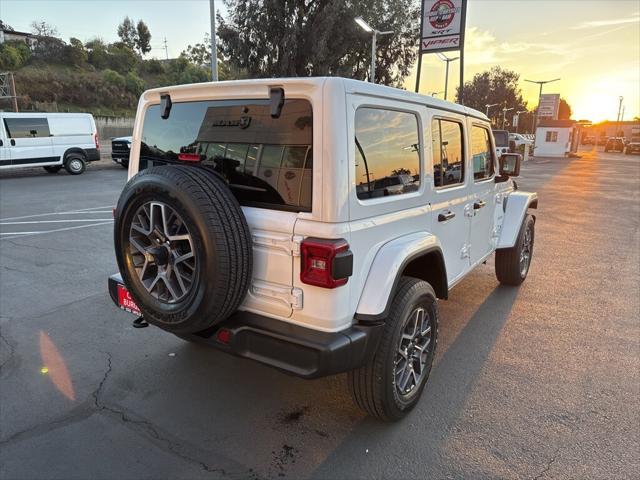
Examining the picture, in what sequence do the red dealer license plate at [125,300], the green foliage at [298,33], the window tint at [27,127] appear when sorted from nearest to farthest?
the red dealer license plate at [125,300] < the window tint at [27,127] < the green foliage at [298,33]

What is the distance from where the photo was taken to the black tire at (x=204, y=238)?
88.4 inches

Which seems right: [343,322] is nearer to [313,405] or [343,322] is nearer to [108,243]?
[313,405]

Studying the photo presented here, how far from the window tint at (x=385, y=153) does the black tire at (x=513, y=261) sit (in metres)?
2.66

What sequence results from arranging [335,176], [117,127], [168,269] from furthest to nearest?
[117,127] < [168,269] < [335,176]

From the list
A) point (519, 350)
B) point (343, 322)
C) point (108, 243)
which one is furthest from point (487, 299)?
point (108, 243)

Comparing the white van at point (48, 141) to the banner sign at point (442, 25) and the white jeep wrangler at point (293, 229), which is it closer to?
the banner sign at point (442, 25)

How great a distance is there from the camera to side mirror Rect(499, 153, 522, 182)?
4527mm

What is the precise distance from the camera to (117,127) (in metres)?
40.1

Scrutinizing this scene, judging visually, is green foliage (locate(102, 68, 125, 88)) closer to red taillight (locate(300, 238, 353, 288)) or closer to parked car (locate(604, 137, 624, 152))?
parked car (locate(604, 137, 624, 152))

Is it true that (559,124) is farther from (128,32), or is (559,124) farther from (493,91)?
(128,32)

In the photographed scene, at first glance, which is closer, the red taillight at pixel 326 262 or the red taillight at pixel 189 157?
the red taillight at pixel 326 262

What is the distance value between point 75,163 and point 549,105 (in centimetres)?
5667

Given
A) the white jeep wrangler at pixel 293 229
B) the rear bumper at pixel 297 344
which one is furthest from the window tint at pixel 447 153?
the rear bumper at pixel 297 344

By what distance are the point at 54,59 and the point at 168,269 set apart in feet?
239
